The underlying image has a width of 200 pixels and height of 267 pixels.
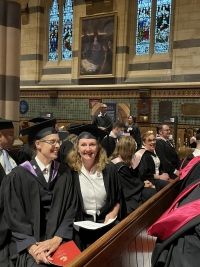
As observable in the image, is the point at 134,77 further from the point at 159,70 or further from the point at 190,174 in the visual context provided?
the point at 190,174

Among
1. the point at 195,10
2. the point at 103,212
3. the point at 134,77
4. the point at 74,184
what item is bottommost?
the point at 103,212

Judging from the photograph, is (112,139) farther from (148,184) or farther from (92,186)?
(92,186)

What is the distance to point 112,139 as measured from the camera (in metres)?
8.17

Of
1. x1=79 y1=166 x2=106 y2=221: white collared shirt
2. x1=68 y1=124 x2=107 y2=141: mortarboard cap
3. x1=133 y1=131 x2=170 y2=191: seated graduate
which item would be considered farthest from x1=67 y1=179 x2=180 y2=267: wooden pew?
x1=133 y1=131 x2=170 y2=191: seated graduate

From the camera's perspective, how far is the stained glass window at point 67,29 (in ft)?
51.7

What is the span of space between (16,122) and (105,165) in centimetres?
456

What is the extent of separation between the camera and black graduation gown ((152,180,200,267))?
159 centimetres

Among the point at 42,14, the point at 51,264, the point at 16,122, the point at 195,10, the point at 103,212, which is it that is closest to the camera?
the point at 51,264

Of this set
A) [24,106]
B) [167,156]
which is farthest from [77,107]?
[167,156]

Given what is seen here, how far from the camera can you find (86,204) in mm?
3256

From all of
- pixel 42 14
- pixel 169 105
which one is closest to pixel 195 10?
pixel 169 105

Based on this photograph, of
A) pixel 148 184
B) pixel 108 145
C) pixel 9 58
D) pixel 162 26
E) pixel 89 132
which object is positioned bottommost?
→ pixel 148 184

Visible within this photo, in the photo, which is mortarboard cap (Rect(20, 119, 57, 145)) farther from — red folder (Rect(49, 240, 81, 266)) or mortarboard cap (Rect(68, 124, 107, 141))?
red folder (Rect(49, 240, 81, 266))

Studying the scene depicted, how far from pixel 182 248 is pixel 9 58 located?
6.71 meters
